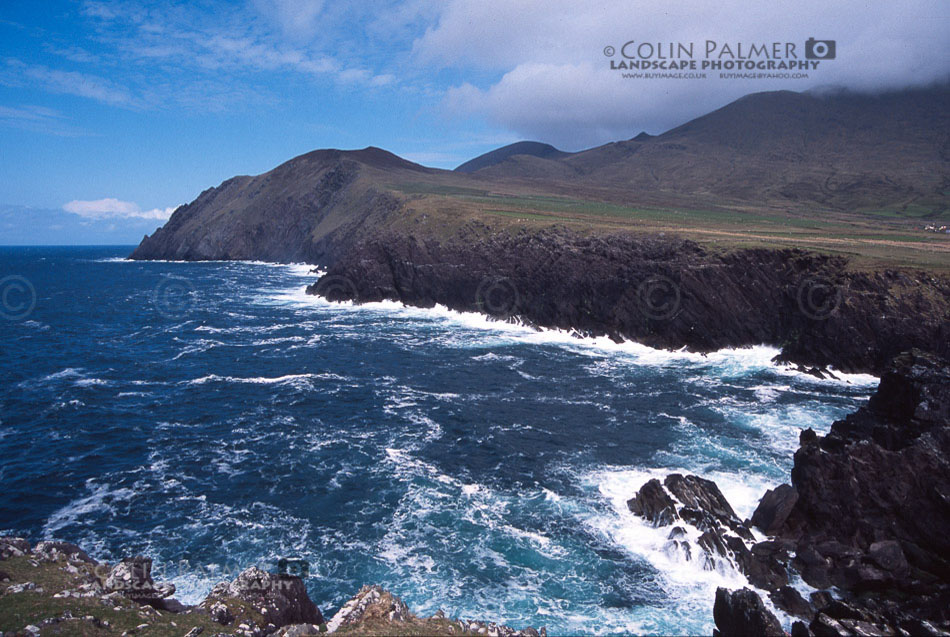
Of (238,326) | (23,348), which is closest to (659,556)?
(238,326)

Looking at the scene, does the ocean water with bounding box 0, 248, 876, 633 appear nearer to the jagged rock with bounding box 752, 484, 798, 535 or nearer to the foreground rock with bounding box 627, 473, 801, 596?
the foreground rock with bounding box 627, 473, 801, 596

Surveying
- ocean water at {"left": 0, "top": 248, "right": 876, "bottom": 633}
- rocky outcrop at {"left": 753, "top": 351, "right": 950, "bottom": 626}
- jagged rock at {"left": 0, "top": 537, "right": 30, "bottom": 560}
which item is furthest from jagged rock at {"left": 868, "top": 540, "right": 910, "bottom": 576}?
jagged rock at {"left": 0, "top": 537, "right": 30, "bottom": 560}

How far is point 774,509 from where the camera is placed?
79.6 ft

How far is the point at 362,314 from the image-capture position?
8119 cm

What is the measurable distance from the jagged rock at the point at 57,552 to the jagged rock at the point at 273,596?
20.5 feet

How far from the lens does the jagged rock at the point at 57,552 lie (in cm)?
1844

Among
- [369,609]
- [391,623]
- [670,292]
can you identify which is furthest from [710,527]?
[670,292]

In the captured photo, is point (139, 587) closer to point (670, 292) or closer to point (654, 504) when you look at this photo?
point (654, 504)

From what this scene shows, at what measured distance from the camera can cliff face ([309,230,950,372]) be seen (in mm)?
48000

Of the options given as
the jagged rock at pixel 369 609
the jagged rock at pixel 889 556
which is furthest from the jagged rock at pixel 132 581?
the jagged rock at pixel 889 556

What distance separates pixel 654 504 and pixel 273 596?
1768 cm

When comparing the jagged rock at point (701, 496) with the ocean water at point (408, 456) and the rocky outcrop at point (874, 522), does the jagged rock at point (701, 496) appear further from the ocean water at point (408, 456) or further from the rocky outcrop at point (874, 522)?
the ocean water at point (408, 456)

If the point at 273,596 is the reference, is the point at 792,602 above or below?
below

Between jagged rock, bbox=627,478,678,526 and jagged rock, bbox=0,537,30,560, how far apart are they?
84.2 feet
